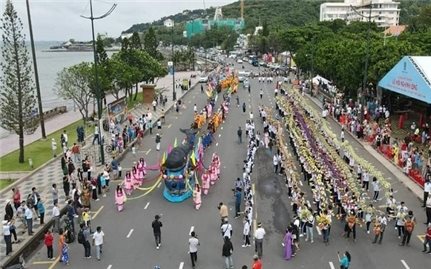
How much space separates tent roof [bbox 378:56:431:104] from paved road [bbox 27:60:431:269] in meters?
7.67

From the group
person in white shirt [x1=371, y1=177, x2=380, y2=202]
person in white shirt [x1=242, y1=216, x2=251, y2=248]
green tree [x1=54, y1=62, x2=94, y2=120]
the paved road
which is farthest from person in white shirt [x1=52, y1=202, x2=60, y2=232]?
green tree [x1=54, y1=62, x2=94, y2=120]

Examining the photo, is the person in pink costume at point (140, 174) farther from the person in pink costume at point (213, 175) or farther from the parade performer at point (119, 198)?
the person in pink costume at point (213, 175)

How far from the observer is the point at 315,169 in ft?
70.7

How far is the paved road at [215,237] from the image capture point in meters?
16.2

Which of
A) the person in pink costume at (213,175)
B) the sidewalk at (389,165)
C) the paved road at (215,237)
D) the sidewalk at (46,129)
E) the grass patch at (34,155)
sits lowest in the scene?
the sidewalk at (46,129)

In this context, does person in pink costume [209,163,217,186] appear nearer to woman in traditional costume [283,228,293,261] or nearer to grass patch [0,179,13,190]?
woman in traditional costume [283,228,293,261]

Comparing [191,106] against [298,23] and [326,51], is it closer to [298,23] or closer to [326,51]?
[326,51]

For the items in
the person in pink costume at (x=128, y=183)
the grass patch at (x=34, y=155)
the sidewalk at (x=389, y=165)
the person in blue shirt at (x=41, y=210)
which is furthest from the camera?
the grass patch at (x=34, y=155)

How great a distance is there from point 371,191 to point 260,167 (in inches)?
264

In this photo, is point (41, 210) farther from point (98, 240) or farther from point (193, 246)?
point (193, 246)

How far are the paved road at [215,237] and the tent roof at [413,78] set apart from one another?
7.67 m

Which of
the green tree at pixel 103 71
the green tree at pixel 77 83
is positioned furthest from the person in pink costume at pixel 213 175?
the green tree at pixel 103 71

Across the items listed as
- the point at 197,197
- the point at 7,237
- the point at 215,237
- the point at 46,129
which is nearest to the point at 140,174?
the point at 197,197

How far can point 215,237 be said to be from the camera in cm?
1823
